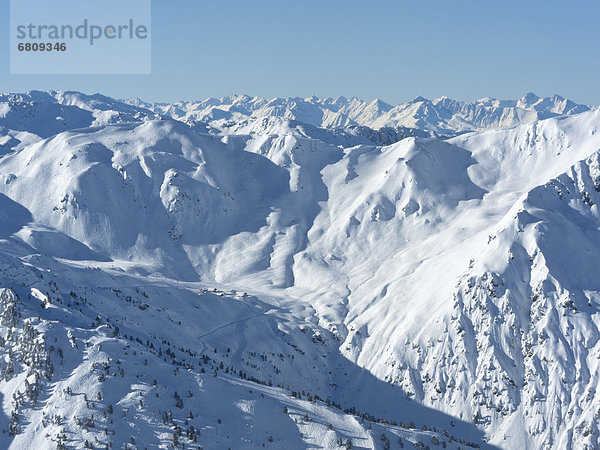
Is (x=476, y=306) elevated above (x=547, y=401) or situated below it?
above

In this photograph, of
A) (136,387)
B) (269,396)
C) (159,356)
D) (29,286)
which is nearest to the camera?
(136,387)

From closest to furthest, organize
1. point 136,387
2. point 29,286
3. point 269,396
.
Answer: point 136,387, point 269,396, point 29,286

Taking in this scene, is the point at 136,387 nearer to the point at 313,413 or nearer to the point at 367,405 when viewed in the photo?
the point at 313,413

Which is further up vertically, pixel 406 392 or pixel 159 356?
pixel 159 356

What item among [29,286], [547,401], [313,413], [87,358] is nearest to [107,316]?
[29,286]

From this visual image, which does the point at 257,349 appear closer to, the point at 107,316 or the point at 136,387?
the point at 107,316

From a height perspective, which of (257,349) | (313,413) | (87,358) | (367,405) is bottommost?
(367,405)

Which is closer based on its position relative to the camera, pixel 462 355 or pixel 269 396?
pixel 269 396

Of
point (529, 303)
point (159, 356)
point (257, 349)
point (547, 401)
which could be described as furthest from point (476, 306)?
point (159, 356)

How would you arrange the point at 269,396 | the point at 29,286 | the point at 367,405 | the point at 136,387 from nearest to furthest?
the point at 136,387
the point at 269,396
the point at 29,286
the point at 367,405
